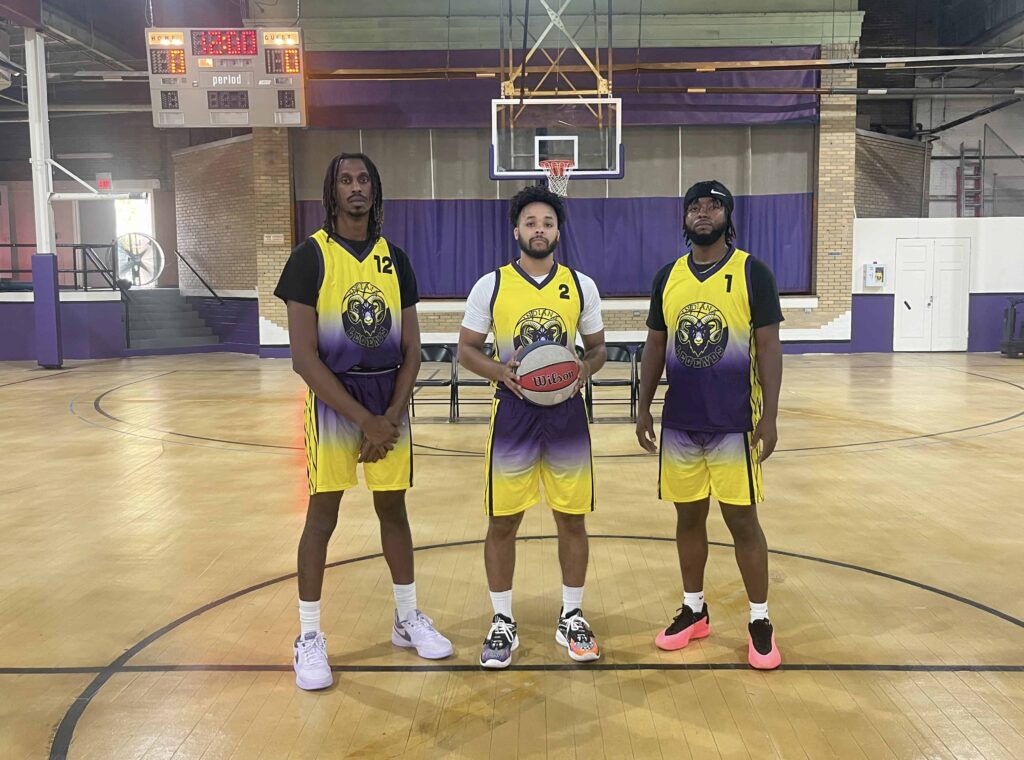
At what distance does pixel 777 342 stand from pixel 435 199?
490 inches

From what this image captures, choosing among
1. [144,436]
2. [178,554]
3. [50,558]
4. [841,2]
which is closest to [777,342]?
[178,554]

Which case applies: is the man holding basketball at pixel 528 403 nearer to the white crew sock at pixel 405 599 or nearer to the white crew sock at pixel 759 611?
the white crew sock at pixel 405 599

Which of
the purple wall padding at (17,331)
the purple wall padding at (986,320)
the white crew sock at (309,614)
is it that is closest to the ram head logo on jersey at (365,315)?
the white crew sock at (309,614)

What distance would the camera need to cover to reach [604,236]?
14.8 meters

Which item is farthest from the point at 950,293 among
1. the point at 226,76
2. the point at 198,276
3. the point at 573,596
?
the point at 573,596

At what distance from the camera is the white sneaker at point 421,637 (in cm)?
299

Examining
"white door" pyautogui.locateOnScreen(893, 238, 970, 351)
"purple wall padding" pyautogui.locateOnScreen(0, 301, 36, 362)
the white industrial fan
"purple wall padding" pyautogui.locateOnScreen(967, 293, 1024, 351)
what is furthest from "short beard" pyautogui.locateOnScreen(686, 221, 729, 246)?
the white industrial fan

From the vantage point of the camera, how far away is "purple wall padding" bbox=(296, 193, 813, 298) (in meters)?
14.7

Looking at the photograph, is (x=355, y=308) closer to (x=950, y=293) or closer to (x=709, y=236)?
(x=709, y=236)

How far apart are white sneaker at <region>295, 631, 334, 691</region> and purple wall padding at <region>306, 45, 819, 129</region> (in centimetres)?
1240

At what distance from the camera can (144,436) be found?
7566mm

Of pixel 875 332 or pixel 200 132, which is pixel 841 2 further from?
pixel 200 132

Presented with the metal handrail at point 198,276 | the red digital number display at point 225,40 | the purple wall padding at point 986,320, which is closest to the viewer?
the red digital number display at point 225,40

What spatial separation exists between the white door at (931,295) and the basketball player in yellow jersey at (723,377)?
13.4m
